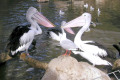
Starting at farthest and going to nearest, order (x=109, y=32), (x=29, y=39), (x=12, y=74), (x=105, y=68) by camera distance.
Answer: (x=109, y=32) < (x=29, y=39) < (x=105, y=68) < (x=12, y=74)

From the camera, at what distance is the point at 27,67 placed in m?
4.79

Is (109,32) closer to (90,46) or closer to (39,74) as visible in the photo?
(90,46)

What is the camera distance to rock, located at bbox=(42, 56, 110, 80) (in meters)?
3.00

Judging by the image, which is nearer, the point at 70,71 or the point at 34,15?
the point at 70,71

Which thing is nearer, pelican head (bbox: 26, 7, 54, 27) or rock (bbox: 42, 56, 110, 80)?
rock (bbox: 42, 56, 110, 80)

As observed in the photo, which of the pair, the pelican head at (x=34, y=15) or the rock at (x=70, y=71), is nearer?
the rock at (x=70, y=71)

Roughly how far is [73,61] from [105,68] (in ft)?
6.49

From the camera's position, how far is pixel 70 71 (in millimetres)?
3010

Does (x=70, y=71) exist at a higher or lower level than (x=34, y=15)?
lower

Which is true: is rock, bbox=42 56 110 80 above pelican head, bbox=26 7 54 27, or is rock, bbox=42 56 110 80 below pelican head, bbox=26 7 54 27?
below

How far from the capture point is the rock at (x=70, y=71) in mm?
2998

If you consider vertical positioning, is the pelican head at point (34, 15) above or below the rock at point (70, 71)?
above

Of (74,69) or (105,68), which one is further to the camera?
(105,68)

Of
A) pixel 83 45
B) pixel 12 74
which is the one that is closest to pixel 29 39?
pixel 12 74
